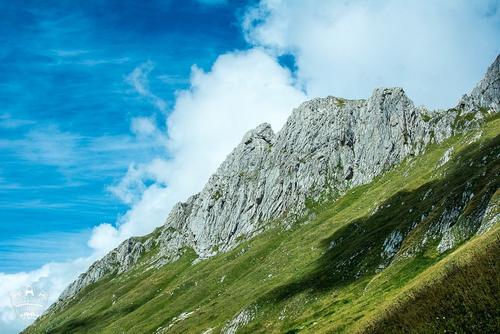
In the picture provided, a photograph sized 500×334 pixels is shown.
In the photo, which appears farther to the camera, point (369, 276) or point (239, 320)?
point (239, 320)

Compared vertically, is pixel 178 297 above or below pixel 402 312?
above

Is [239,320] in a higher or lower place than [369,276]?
higher

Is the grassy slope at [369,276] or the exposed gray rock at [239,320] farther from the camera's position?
the exposed gray rock at [239,320]

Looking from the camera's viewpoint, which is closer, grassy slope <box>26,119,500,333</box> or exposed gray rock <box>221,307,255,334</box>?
grassy slope <box>26,119,500,333</box>

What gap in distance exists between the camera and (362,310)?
57094 millimetres

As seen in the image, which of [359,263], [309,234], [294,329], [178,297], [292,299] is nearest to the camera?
[294,329]

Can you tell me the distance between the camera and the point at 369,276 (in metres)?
85.8

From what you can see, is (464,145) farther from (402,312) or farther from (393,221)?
(402,312)

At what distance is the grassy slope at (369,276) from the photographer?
1966 cm

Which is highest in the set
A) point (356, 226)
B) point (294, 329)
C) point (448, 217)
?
point (356, 226)

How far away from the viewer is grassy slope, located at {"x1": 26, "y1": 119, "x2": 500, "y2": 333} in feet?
64.5

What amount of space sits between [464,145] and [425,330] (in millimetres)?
146435

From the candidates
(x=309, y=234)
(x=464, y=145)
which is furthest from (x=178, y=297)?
(x=464, y=145)

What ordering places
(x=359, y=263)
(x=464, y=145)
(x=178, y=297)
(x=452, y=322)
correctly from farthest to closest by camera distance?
(x=178, y=297) → (x=464, y=145) → (x=359, y=263) → (x=452, y=322)
